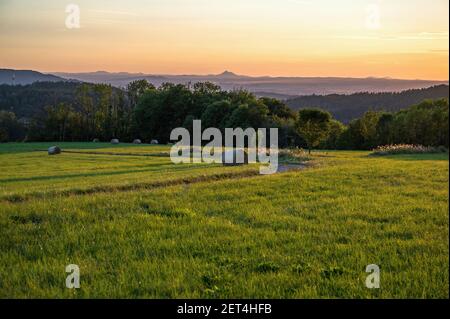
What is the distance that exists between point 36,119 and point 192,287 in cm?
9304

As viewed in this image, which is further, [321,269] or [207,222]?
[207,222]

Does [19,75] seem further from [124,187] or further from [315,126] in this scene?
[124,187]

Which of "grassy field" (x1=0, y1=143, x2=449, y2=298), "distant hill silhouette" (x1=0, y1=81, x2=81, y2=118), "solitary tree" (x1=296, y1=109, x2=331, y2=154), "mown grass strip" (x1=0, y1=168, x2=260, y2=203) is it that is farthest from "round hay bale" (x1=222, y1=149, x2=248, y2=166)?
"distant hill silhouette" (x1=0, y1=81, x2=81, y2=118)

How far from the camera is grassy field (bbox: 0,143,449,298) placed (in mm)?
6238

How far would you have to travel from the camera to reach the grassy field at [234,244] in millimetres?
6238

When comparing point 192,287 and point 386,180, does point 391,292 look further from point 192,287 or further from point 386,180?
point 386,180

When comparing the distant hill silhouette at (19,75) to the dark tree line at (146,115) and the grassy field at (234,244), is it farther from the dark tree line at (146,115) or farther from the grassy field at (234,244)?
the dark tree line at (146,115)

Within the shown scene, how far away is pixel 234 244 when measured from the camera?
333 inches

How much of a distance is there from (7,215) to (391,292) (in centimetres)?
947

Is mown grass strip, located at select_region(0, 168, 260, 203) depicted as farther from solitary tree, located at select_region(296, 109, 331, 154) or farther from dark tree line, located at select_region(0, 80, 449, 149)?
dark tree line, located at select_region(0, 80, 449, 149)

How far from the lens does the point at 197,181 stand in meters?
21.0
